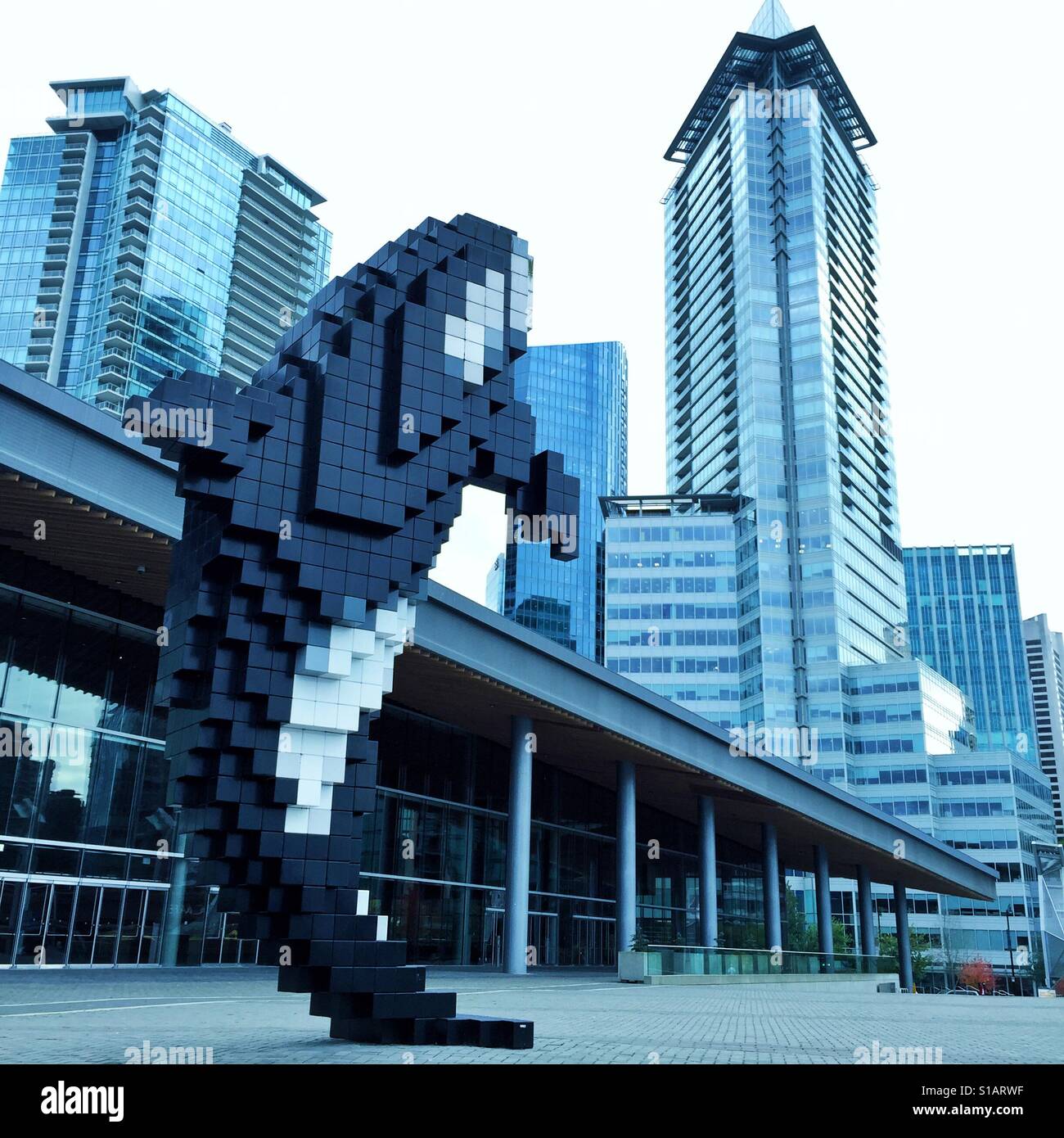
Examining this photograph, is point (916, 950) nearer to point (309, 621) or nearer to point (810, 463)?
point (810, 463)

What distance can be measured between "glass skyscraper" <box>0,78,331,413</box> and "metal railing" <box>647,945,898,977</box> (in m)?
107

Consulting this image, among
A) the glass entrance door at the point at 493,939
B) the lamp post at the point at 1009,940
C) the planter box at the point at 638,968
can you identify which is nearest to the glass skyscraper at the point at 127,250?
the glass entrance door at the point at 493,939

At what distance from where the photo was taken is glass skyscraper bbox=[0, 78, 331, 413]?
5217 inches

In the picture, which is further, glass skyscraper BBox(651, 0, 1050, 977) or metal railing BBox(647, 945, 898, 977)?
glass skyscraper BBox(651, 0, 1050, 977)

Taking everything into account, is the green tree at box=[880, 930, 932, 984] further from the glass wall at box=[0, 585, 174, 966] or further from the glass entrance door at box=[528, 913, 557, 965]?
the glass wall at box=[0, 585, 174, 966]

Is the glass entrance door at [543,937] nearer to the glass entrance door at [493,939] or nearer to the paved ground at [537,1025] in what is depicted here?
the glass entrance door at [493,939]

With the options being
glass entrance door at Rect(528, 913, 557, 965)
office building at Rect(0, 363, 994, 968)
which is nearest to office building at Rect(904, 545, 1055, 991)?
office building at Rect(0, 363, 994, 968)

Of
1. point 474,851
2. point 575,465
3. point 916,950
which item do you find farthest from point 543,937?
point 575,465

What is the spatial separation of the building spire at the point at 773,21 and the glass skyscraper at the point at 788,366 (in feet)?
0.88

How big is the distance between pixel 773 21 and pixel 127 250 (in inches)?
3837

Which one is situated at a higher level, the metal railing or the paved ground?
the paved ground

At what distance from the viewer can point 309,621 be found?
10.1 m
